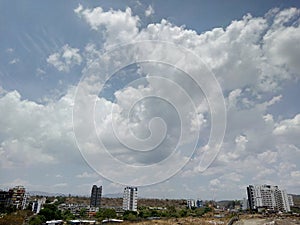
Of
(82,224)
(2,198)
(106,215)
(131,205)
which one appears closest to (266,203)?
(131,205)

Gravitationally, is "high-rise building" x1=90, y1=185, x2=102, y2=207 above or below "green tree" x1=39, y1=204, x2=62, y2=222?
above

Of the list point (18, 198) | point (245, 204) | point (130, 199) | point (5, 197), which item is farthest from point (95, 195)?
point (245, 204)

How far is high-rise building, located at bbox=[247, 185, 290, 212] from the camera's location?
247 feet

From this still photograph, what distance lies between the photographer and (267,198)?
250ft

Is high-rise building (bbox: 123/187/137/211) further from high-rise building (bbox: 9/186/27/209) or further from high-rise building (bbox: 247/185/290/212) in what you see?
high-rise building (bbox: 247/185/290/212)

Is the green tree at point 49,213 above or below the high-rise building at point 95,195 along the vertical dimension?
below

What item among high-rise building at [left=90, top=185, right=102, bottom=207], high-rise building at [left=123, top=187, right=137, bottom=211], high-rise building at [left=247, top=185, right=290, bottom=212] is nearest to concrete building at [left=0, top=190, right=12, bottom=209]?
high-rise building at [left=90, top=185, right=102, bottom=207]

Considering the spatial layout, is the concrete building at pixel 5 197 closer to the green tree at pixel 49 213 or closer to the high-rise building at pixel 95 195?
the high-rise building at pixel 95 195

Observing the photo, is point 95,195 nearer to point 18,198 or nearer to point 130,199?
point 130,199

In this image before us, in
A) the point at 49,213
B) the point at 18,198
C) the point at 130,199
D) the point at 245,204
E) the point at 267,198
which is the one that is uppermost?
the point at 267,198

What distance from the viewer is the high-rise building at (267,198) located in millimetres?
75250

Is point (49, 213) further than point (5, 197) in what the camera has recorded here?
No

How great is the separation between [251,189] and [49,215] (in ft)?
200

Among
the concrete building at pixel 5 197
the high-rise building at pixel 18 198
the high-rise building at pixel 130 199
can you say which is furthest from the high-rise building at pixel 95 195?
the concrete building at pixel 5 197
